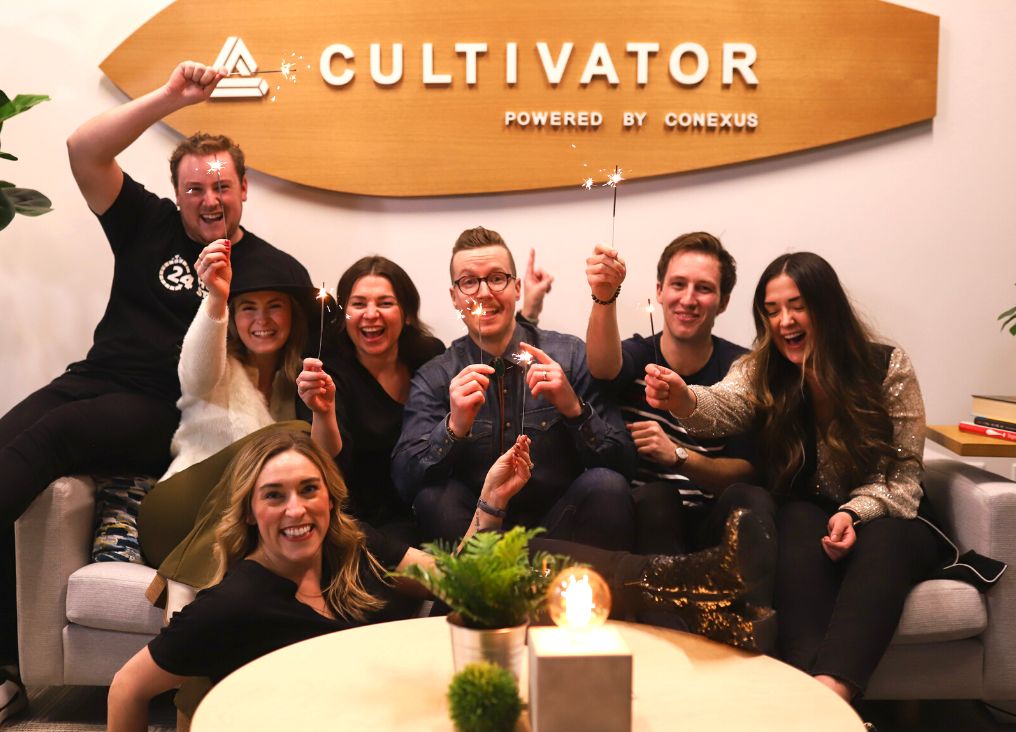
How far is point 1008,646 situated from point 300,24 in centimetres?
245

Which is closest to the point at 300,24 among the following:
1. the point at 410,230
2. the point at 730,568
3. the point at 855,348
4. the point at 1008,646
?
the point at 410,230

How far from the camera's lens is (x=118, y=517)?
2.38m

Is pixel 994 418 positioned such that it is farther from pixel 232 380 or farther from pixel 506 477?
pixel 232 380

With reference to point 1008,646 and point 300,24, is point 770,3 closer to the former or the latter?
point 300,24

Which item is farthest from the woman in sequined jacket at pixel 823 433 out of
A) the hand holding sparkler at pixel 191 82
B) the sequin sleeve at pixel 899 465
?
the hand holding sparkler at pixel 191 82

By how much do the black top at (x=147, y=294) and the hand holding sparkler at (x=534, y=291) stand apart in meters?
0.68

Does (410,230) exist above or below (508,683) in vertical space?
above

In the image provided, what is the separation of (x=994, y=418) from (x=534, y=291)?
4.06 ft

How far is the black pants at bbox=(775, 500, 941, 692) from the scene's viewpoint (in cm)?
196

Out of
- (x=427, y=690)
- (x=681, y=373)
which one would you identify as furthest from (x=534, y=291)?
(x=427, y=690)

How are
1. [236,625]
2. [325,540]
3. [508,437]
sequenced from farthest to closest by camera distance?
[508,437]
[325,540]
[236,625]

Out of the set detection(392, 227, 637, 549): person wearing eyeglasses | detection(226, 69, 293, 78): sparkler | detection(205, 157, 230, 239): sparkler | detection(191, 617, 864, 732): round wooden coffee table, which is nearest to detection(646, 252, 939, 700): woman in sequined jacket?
detection(392, 227, 637, 549): person wearing eyeglasses

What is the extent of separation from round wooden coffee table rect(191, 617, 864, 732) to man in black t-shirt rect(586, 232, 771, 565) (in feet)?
2.38

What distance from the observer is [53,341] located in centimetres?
305
